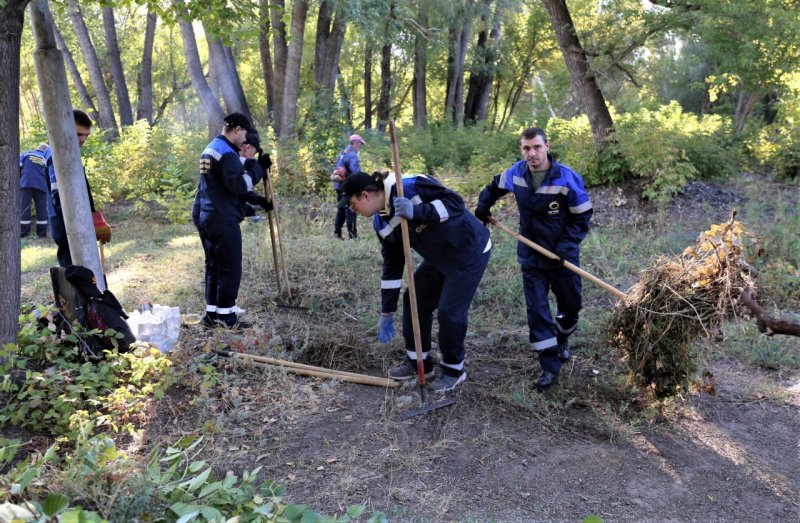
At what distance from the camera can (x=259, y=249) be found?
26.0 ft

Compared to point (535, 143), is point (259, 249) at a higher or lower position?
lower

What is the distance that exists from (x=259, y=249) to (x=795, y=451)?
6.00m

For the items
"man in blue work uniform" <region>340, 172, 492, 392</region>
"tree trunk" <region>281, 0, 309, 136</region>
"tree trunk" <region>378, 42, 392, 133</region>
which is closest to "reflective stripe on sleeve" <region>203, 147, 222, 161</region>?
"man in blue work uniform" <region>340, 172, 492, 392</region>

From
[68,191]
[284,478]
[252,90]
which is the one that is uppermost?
[252,90]

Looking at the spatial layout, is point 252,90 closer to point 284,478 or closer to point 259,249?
point 259,249

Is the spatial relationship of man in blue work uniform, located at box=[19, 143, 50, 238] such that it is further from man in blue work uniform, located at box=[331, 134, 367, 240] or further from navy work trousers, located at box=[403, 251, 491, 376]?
navy work trousers, located at box=[403, 251, 491, 376]

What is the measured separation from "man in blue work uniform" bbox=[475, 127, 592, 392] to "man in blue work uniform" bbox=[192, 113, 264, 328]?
2.36 meters

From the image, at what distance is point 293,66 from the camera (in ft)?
48.4

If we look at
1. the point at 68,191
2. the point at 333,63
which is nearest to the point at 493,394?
the point at 68,191

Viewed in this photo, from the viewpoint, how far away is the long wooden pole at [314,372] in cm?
475

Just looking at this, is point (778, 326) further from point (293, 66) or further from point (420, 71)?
point (420, 71)

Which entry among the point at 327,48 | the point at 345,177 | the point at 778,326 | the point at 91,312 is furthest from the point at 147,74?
the point at 778,326

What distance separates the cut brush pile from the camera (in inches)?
150

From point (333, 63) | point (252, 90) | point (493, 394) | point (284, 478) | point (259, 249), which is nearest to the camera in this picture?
point (284, 478)
